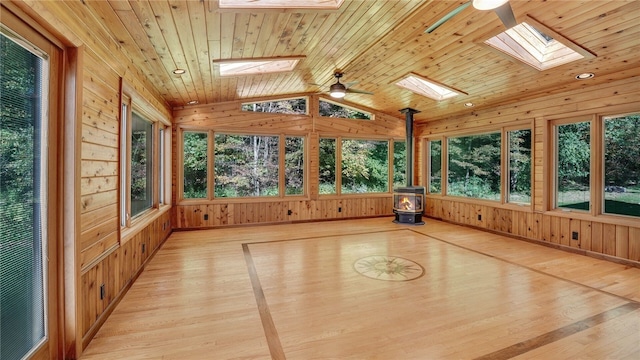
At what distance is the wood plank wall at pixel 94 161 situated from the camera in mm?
1953

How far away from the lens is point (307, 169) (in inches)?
273

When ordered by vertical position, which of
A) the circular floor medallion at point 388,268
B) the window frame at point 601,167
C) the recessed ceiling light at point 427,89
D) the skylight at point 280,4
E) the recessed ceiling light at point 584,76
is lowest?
the circular floor medallion at point 388,268

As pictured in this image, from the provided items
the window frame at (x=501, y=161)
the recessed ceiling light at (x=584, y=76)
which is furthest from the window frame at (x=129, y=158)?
the window frame at (x=501, y=161)

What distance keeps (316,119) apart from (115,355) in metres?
5.69

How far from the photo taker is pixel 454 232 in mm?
5930

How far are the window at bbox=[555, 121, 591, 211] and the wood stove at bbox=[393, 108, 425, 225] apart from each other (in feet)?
8.11

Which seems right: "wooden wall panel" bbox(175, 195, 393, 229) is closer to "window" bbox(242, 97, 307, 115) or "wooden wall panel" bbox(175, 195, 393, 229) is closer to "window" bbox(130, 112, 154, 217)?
"window" bbox(130, 112, 154, 217)

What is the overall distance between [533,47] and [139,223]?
5.77 meters

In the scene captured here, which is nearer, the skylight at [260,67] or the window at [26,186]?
the window at [26,186]

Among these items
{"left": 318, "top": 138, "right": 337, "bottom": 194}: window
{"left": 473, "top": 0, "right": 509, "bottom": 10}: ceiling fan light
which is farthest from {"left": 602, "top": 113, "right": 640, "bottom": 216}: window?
{"left": 318, "top": 138, "right": 337, "bottom": 194}: window

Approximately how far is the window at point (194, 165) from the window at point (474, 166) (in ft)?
19.0

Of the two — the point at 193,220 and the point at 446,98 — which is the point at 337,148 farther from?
the point at 193,220

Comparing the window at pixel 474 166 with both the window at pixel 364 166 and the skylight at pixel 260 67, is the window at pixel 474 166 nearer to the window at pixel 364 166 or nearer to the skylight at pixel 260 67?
the window at pixel 364 166

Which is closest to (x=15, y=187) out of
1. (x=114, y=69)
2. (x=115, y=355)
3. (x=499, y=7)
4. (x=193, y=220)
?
(x=115, y=355)
